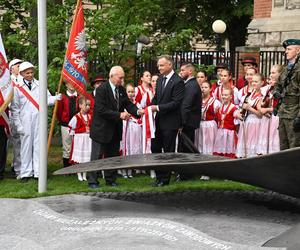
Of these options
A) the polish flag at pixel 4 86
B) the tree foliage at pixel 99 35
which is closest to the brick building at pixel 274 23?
the tree foliage at pixel 99 35

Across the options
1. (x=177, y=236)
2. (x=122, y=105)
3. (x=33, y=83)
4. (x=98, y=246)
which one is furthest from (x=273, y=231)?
(x=33, y=83)

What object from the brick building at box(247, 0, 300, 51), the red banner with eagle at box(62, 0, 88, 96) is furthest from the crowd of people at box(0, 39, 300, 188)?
the brick building at box(247, 0, 300, 51)

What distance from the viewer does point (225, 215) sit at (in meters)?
6.79

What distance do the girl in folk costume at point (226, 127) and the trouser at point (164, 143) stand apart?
1196 mm

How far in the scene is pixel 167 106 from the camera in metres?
9.41

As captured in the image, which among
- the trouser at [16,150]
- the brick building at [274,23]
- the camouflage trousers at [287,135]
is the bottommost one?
the trouser at [16,150]

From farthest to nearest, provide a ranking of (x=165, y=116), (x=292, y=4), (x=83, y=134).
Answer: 1. (x=292, y=4)
2. (x=83, y=134)
3. (x=165, y=116)

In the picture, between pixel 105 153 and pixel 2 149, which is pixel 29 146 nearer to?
pixel 2 149

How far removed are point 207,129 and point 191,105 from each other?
710mm

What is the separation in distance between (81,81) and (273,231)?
454cm

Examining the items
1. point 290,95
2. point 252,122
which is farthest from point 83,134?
point 290,95

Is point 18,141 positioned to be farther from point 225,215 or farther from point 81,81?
point 225,215

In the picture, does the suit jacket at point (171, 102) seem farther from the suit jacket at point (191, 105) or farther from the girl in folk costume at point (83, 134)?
the girl in folk costume at point (83, 134)

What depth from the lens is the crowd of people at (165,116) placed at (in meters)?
9.32
